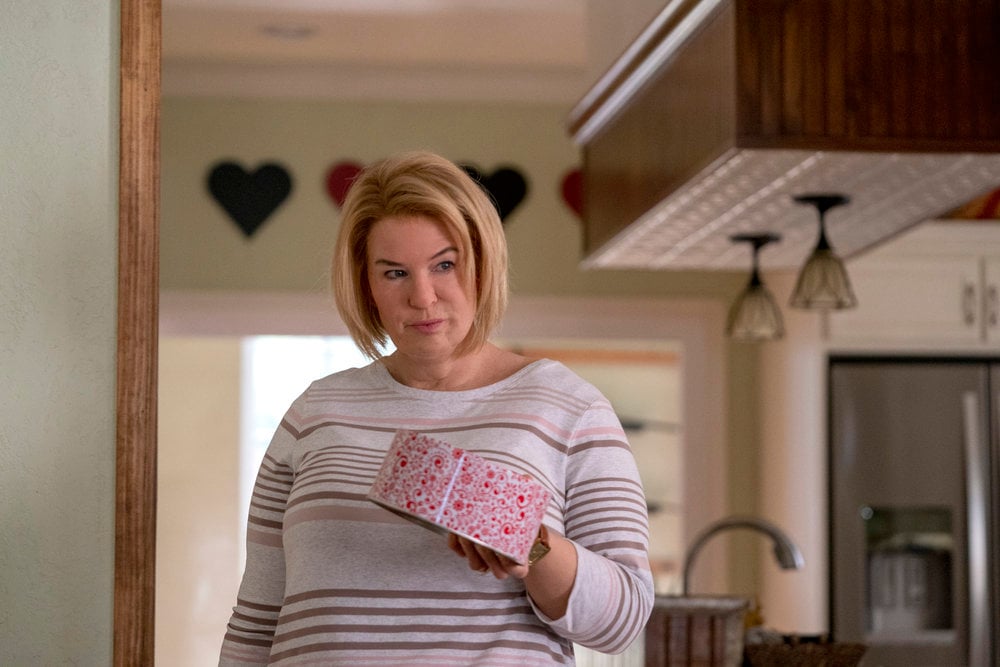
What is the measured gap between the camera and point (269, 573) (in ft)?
4.15

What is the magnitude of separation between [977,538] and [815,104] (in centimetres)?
231

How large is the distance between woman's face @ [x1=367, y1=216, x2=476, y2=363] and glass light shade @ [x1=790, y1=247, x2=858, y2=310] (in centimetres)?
163

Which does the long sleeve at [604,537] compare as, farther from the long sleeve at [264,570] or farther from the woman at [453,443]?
the long sleeve at [264,570]

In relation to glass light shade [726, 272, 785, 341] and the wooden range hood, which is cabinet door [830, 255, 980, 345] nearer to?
glass light shade [726, 272, 785, 341]

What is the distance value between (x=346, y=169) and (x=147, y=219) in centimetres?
315

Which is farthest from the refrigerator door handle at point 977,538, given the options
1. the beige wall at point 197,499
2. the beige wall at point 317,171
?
the beige wall at point 197,499

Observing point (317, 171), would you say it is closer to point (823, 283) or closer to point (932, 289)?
point (932, 289)

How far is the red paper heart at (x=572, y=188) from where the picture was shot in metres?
4.41

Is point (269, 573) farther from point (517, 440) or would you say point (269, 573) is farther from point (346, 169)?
point (346, 169)

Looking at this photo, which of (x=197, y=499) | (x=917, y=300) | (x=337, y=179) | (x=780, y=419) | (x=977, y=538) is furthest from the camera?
(x=197, y=499)

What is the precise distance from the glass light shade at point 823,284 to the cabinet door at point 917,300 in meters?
1.23

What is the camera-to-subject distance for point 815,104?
6.33 ft

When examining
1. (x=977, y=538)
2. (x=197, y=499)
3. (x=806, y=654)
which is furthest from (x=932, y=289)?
(x=197, y=499)

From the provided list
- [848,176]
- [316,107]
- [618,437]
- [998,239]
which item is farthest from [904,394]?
[618,437]
